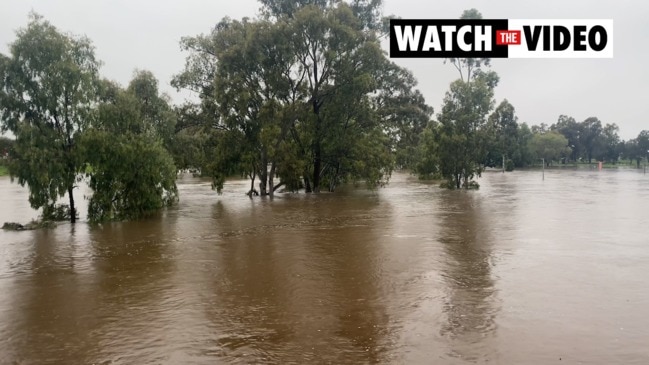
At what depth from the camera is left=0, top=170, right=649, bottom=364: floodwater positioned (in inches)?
302

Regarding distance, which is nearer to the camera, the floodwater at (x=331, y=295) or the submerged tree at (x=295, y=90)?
the floodwater at (x=331, y=295)

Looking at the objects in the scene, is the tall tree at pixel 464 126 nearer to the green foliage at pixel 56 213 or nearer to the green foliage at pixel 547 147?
the green foliage at pixel 56 213

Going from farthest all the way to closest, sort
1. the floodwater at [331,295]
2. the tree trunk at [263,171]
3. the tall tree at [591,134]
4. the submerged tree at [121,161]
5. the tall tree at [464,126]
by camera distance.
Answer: the tall tree at [591,134], the tall tree at [464,126], the tree trunk at [263,171], the submerged tree at [121,161], the floodwater at [331,295]

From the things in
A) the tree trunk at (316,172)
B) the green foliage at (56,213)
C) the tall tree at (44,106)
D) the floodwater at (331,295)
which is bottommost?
the floodwater at (331,295)

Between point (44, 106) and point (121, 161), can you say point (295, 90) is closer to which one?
point (121, 161)

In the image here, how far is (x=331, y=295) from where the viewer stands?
10.7 m

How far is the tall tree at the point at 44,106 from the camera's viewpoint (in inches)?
868

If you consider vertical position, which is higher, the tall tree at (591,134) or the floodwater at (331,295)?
the tall tree at (591,134)

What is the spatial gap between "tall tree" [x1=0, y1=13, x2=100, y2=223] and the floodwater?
3082mm

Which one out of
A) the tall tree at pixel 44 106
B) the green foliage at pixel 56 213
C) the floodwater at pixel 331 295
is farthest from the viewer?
the green foliage at pixel 56 213

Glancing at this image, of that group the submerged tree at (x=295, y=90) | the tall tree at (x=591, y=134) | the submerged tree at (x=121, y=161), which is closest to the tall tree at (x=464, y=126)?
the submerged tree at (x=295, y=90)

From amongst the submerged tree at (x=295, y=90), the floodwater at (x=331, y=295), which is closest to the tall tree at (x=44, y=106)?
the floodwater at (x=331, y=295)

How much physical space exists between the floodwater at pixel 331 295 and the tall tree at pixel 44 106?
121 inches

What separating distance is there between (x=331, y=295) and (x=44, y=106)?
19.6 metres
